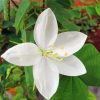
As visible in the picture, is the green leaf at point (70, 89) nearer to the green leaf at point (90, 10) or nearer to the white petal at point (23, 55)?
the white petal at point (23, 55)

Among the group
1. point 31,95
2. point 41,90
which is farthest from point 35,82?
point 31,95

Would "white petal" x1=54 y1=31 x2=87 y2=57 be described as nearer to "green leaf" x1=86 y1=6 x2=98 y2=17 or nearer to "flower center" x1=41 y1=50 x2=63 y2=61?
"flower center" x1=41 y1=50 x2=63 y2=61

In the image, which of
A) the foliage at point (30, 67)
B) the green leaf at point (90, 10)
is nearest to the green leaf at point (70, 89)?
the foliage at point (30, 67)

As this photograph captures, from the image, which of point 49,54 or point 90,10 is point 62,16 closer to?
point 49,54

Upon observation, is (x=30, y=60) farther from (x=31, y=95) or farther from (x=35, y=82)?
(x=31, y=95)

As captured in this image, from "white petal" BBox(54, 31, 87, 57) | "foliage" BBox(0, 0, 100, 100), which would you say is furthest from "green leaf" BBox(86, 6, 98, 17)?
"white petal" BBox(54, 31, 87, 57)

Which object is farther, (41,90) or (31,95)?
(31,95)

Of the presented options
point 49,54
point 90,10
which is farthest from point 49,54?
point 90,10
